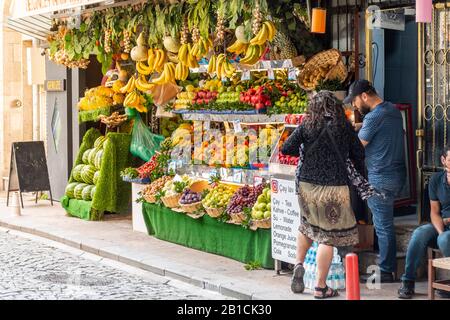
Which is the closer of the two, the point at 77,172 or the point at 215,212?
the point at 215,212

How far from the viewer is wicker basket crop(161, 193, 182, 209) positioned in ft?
44.1

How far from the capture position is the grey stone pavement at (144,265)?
34.6 ft

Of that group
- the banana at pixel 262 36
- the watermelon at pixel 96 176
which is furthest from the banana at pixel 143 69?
the banana at pixel 262 36

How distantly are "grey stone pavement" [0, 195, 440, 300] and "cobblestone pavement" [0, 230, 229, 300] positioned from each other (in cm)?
1

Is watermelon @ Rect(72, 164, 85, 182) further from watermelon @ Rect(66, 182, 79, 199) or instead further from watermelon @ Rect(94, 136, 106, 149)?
watermelon @ Rect(94, 136, 106, 149)

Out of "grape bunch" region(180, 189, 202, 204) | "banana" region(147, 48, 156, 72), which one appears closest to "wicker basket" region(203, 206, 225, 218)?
"grape bunch" region(180, 189, 202, 204)

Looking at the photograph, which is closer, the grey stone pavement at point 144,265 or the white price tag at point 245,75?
the grey stone pavement at point 144,265

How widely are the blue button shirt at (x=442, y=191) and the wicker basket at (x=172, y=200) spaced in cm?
440

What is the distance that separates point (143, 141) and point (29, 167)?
3410 mm

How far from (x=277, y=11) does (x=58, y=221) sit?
6196 mm

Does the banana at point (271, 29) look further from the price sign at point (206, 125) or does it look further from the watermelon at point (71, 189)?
the watermelon at point (71, 189)

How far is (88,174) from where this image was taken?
16.9m

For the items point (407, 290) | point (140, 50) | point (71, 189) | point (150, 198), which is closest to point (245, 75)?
point (140, 50)

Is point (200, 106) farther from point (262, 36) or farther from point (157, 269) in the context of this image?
point (157, 269)
